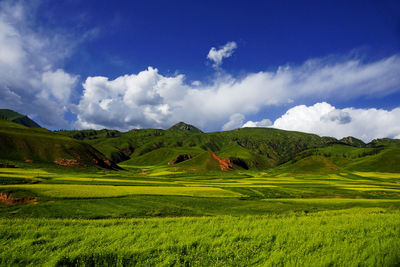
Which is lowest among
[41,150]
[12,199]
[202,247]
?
[12,199]

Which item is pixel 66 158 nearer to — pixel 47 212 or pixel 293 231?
pixel 47 212

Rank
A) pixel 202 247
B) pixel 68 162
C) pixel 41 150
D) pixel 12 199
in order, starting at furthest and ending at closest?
pixel 41 150, pixel 68 162, pixel 12 199, pixel 202 247

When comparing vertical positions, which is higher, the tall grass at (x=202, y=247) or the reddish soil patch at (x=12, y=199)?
the tall grass at (x=202, y=247)

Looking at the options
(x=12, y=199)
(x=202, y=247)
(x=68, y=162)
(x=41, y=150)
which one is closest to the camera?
(x=202, y=247)

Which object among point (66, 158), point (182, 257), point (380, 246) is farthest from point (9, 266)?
point (66, 158)

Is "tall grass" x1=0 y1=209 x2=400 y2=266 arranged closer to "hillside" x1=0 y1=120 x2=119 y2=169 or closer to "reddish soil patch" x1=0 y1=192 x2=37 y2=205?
"reddish soil patch" x1=0 y1=192 x2=37 y2=205

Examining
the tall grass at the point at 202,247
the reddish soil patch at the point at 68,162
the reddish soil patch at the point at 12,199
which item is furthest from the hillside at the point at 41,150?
the tall grass at the point at 202,247

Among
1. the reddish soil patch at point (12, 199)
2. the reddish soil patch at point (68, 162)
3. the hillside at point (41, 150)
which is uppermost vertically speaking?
the hillside at point (41, 150)

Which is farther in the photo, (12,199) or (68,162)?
(68,162)

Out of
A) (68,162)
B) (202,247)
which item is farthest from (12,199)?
(68,162)

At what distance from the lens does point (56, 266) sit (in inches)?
314

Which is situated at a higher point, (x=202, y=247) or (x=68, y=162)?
(x=202, y=247)

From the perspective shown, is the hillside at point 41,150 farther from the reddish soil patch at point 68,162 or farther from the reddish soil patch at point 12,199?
the reddish soil patch at point 12,199

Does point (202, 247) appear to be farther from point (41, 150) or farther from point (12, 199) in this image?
point (41, 150)
